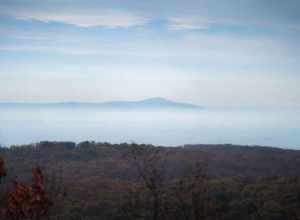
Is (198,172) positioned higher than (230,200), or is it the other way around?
(198,172)

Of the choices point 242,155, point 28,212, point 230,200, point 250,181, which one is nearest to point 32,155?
point 242,155

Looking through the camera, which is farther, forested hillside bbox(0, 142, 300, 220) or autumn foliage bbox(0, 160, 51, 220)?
forested hillside bbox(0, 142, 300, 220)

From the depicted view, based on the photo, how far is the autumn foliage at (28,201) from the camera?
13.3 metres

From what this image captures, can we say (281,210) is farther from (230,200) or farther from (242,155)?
(242,155)

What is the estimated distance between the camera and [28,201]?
13328 mm

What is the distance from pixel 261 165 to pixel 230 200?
77.5 ft

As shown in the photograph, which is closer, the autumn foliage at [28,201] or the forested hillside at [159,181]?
the autumn foliage at [28,201]

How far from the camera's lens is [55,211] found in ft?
94.0

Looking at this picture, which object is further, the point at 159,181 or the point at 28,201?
the point at 159,181

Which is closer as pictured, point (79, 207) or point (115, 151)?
point (79, 207)

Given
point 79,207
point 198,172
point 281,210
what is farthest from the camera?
point 79,207

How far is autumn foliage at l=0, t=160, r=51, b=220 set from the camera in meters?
13.3

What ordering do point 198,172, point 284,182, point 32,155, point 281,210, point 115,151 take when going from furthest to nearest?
point 115,151 < point 32,155 < point 284,182 < point 281,210 < point 198,172

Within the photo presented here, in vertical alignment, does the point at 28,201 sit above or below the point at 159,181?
below
